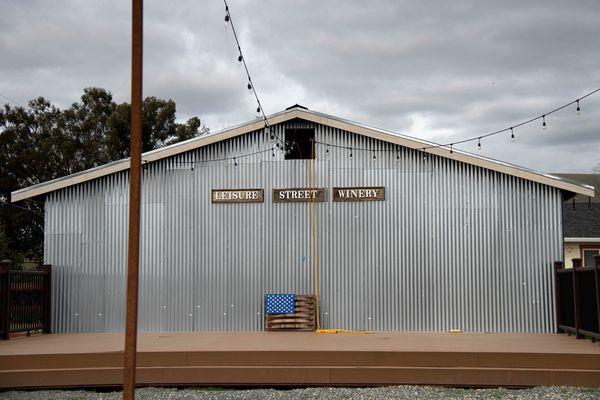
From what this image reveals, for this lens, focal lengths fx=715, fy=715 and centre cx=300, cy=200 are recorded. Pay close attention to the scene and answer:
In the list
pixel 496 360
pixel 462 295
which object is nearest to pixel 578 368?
pixel 496 360

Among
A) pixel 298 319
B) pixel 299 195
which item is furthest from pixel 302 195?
pixel 298 319

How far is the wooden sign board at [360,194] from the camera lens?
1574cm

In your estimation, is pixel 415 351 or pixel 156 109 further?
pixel 156 109

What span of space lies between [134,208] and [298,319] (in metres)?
8.79

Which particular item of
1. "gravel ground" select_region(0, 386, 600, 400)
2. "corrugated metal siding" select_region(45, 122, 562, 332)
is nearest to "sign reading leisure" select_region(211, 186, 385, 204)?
"corrugated metal siding" select_region(45, 122, 562, 332)

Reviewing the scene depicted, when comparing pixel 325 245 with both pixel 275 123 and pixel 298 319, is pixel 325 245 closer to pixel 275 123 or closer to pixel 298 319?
pixel 298 319

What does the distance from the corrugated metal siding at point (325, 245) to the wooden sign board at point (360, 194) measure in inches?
5.4

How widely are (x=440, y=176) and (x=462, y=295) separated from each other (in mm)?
2615

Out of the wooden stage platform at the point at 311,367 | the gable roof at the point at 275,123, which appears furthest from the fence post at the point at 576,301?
the gable roof at the point at 275,123

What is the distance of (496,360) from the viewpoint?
10.7m

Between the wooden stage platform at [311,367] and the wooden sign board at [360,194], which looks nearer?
the wooden stage platform at [311,367]

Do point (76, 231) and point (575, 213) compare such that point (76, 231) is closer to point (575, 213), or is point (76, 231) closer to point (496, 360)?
point (496, 360)

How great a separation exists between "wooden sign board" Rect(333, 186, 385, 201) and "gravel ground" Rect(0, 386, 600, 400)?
238 inches

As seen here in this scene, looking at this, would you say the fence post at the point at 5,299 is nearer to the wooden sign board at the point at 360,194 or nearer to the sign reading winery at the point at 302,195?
the sign reading winery at the point at 302,195
